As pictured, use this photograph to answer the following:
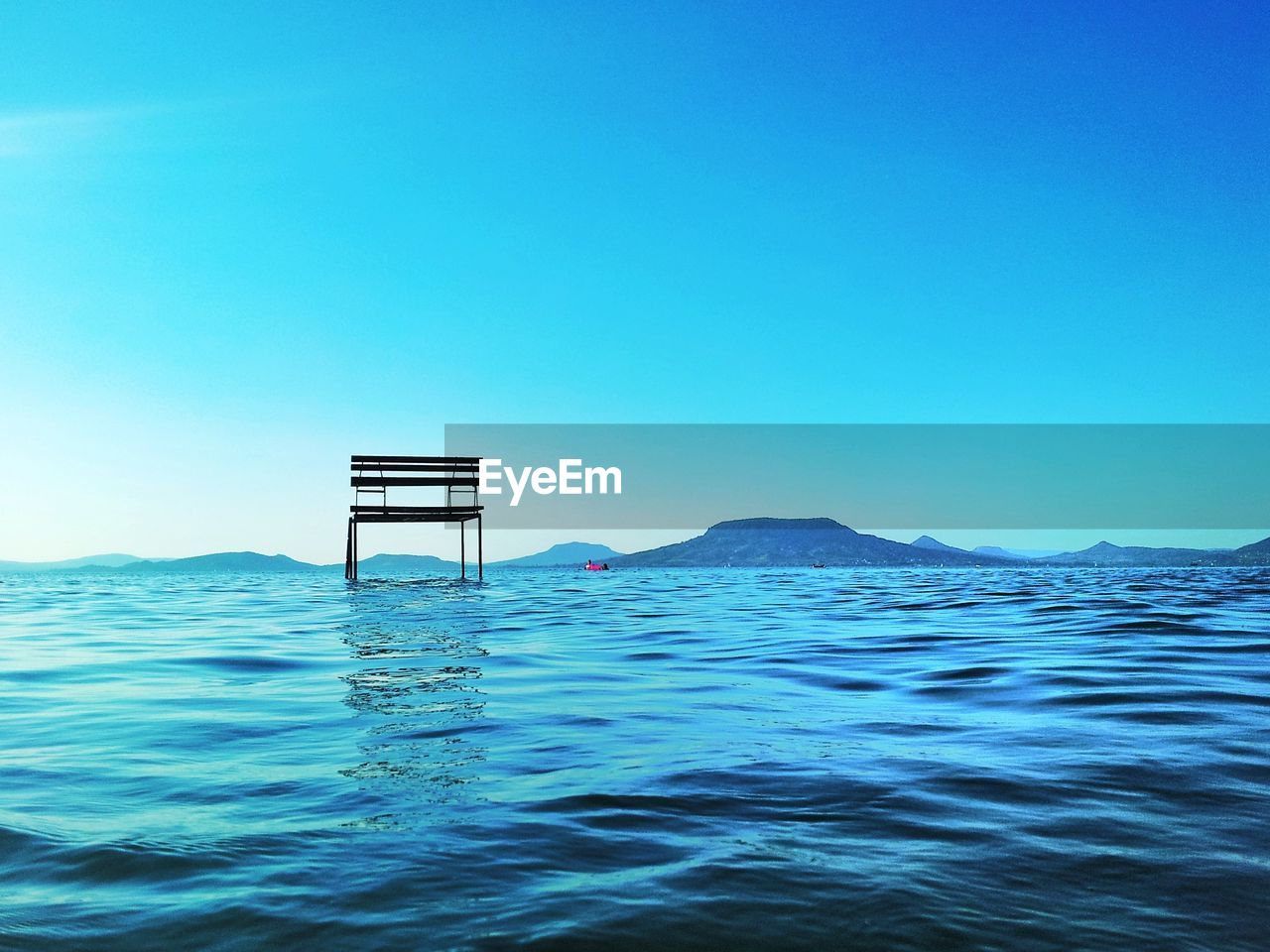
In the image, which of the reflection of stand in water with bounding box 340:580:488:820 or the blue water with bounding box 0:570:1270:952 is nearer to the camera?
the blue water with bounding box 0:570:1270:952

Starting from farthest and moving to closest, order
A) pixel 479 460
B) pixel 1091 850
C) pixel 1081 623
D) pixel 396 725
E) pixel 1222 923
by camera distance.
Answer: pixel 479 460 → pixel 1081 623 → pixel 396 725 → pixel 1091 850 → pixel 1222 923

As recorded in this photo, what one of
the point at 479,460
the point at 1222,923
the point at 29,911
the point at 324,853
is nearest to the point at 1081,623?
the point at 1222,923

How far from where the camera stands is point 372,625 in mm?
16875

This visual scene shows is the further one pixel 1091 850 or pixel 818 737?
pixel 818 737

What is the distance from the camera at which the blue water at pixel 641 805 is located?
10.3 feet

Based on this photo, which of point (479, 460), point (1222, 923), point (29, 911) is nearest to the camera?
point (1222, 923)

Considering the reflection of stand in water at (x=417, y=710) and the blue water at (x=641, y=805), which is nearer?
the blue water at (x=641, y=805)

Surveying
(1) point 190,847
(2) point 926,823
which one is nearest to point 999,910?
(2) point 926,823

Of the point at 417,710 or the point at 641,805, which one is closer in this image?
the point at 641,805

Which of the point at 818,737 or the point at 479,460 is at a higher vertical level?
the point at 479,460

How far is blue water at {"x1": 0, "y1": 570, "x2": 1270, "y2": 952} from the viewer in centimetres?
313

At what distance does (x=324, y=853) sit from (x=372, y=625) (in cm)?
1365

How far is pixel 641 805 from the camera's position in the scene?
180 inches

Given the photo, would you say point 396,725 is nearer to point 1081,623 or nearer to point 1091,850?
point 1091,850
